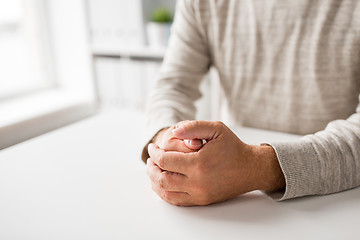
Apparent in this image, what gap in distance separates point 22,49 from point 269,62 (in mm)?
1924

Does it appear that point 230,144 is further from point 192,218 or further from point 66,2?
point 66,2

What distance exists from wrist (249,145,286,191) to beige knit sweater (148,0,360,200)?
0.82 ft

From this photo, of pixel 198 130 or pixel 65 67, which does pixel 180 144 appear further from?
pixel 65 67

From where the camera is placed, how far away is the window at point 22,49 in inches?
87.3

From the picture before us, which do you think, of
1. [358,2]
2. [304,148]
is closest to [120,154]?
[304,148]

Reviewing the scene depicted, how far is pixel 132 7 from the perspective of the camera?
1.86 m

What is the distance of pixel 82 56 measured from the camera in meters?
2.27

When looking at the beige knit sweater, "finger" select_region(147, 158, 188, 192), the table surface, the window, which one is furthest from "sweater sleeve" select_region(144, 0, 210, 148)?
the window

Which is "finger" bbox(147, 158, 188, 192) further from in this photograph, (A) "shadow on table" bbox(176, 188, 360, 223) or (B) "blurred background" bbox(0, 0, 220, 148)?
(B) "blurred background" bbox(0, 0, 220, 148)

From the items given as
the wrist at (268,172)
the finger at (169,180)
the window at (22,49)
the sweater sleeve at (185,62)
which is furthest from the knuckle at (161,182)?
the window at (22,49)

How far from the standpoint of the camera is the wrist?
60cm

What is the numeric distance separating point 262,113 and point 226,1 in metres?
0.36

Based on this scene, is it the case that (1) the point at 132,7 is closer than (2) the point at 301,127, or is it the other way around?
(2) the point at 301,127

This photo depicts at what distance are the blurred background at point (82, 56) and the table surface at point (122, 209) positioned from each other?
852mm
